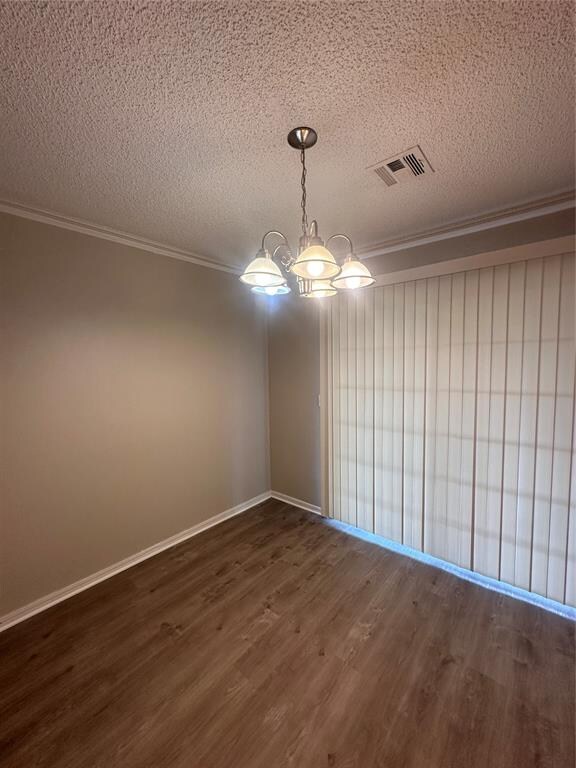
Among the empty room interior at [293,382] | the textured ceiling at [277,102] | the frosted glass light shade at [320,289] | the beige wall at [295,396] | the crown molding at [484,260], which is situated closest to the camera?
the textured ceiling at [277,102]

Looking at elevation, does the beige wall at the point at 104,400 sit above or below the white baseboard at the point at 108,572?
above

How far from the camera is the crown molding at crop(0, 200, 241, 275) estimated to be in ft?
6.88

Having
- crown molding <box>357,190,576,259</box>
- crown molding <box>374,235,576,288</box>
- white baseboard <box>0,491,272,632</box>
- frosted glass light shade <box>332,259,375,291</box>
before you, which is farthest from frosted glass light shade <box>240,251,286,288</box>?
white baseboard <box>0,491,272,632</box>

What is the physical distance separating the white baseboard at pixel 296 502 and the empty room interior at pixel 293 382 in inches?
2.3

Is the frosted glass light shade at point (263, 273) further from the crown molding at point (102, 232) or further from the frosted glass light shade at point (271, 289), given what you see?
the crown molding at point (102, 232)

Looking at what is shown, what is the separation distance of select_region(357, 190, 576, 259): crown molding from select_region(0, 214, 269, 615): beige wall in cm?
156

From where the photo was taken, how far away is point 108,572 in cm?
257

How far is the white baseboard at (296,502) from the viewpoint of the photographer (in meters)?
3.55

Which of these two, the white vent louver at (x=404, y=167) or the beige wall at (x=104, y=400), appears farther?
the beige wall at (x=104, y=400)

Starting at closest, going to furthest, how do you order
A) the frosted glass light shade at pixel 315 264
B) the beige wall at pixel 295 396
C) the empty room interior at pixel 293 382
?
the empty room interior at pixel 293 382 < the frosted glass light shade at pixel 315 264 < the beige wall at pixel 295 396

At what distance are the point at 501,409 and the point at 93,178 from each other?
302 centimetres

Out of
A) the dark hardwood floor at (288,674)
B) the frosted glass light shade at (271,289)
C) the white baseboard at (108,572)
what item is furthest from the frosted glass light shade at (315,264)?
the white baseboard at (108,572)

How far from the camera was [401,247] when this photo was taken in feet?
9.02

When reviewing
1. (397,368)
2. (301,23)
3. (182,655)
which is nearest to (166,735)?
(182,655)
